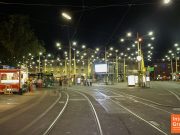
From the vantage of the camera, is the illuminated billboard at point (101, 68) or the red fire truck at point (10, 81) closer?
the red fire truck at point (10, 81)

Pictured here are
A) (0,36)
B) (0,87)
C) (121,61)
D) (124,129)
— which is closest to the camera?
(124,129)

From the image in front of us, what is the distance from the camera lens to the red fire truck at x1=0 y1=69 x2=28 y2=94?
40.3 meters

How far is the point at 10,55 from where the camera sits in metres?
52.9

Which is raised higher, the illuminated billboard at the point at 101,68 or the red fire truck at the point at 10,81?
the illuminated billboard at the point at 101,68

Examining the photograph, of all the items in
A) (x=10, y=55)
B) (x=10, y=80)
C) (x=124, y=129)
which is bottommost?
(x=124, y=129)

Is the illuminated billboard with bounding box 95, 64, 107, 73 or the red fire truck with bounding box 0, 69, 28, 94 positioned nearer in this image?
the red fire truck with bounding box 0, 69, 28, 94

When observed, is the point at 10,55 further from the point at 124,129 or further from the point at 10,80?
the point at 124,129

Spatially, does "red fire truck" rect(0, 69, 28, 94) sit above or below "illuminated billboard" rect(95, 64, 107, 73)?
below

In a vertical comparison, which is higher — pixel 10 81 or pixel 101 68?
pixel 101 68

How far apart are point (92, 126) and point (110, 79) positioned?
6783 centimetres

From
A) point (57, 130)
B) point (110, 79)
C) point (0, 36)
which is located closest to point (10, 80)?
point (0, 36)

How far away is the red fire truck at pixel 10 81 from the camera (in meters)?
40.3

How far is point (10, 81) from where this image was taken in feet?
134

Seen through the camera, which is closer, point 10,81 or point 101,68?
point 10,81
